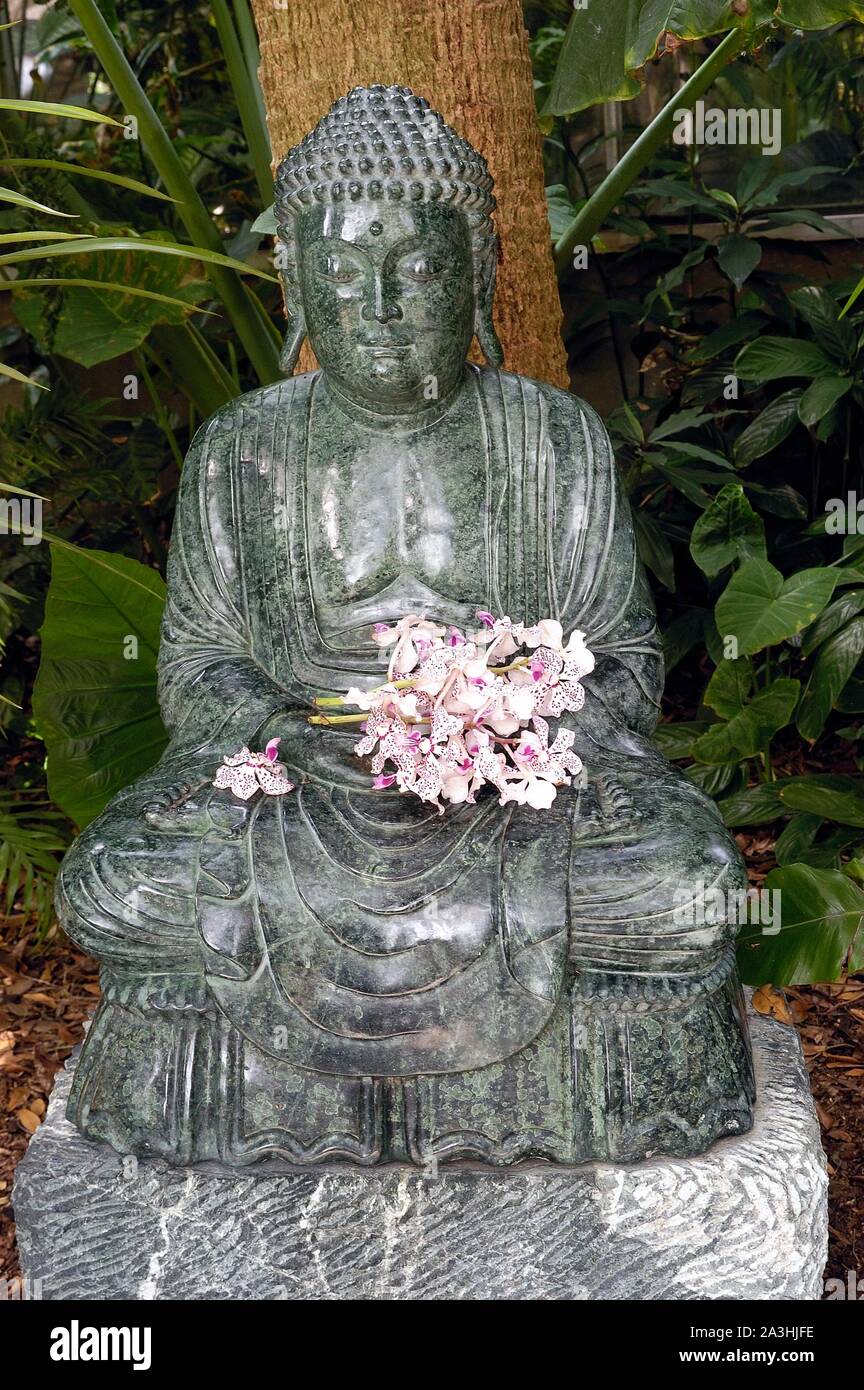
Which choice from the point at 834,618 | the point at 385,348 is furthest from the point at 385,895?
the point at 834,618

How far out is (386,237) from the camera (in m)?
3.12

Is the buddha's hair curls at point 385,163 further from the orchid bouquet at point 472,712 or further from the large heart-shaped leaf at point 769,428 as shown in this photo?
the large heart-shaped leaf at point 769,428

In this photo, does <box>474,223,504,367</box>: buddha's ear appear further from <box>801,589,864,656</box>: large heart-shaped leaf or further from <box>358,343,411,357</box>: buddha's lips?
<box>801,589,864,656</box>: large heart-shaped leaf

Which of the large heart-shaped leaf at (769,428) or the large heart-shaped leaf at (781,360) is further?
the large heart-shaped leaf at (769,428)

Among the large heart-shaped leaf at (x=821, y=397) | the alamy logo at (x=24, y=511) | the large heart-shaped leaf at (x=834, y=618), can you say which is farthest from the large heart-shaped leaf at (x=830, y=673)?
the alamy logo at (x=24, y=511)

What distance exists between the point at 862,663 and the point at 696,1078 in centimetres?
237

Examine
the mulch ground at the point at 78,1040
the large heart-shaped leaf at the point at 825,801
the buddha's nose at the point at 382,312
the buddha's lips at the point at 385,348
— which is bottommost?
the mulch ground at the point at 78,1040

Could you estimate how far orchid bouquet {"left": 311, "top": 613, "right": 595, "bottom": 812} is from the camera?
2.83 m

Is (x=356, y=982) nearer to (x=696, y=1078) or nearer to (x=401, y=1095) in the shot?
(x=401, y=1095)

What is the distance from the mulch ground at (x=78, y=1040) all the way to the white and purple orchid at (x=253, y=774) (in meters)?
1.53

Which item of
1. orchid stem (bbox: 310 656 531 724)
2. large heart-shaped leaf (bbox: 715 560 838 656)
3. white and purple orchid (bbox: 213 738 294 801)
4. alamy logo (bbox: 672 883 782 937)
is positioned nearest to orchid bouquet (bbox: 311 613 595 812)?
orchid stem (bbox: 310 656 531 724)

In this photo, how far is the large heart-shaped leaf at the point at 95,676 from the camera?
420cm

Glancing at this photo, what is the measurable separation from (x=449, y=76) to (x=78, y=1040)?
2.84 m

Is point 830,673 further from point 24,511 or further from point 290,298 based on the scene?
point 24,511
